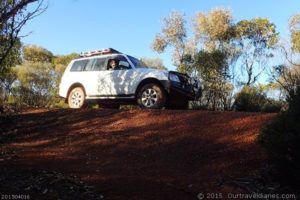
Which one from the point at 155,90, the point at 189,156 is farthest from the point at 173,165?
the point at 155,90

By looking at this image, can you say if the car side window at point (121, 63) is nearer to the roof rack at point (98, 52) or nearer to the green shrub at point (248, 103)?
the roof rack at point (98, 52)

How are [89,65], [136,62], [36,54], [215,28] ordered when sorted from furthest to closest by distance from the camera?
[36,54] → [215,28] → [89,65] → [136,62]

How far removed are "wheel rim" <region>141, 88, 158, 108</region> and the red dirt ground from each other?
1200 millimetres

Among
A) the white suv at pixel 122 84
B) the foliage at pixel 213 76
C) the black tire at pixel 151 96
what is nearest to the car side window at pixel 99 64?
the white suv at pixel 122 84

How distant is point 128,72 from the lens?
15.4 m

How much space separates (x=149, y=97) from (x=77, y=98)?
134 inches

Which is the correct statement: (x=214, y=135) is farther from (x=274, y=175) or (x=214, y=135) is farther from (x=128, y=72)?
(x=128, y=72)

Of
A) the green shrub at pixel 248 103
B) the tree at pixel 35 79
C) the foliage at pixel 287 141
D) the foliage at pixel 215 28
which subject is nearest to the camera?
the foliage at pixel 287 141

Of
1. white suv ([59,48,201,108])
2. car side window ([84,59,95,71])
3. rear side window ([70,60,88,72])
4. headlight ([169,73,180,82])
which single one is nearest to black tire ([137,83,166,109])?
white suv ([59,48,201,108])

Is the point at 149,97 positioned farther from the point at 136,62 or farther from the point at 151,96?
the point at 136,62

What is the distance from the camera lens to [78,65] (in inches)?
680

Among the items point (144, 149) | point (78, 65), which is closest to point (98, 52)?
point (78, 65)

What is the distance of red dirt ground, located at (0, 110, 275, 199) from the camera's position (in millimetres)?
7707

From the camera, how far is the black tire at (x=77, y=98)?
1688cm
